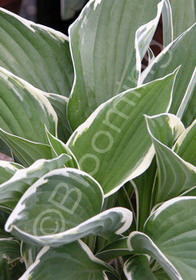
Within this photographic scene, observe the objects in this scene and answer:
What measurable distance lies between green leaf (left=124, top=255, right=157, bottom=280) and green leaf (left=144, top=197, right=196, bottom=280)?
40 millimetres

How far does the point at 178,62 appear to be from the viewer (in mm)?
458

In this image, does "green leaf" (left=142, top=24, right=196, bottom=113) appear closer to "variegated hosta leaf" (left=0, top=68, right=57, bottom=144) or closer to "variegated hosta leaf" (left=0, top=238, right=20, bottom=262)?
"variegated hosta leaf" (left=0, top=68, right=57, bottom=144)

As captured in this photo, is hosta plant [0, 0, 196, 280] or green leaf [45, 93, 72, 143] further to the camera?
green leaf [45, 93, 72, 143]

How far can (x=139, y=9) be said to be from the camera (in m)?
0.46

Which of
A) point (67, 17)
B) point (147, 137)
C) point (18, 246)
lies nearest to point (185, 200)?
point (147, 137)

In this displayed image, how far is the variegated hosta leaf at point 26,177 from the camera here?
12.2 inches

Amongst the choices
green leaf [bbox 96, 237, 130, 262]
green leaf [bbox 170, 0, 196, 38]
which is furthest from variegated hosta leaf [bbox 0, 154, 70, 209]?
green leaf [bbox 170, 0, 196, 38]

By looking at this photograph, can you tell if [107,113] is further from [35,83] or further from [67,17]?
[67,17]

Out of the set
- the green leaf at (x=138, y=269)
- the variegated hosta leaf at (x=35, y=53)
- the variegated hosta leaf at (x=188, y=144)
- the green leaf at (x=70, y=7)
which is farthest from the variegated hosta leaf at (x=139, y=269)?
the green leaf at (x=70, y=7)

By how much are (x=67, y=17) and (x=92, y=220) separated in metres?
1.18

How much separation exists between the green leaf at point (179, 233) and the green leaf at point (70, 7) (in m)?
1.08

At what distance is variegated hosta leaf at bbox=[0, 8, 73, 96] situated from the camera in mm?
468

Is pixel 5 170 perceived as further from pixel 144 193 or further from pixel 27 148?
pixel 144 193

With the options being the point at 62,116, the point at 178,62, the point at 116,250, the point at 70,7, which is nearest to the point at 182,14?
the point at 178,62
